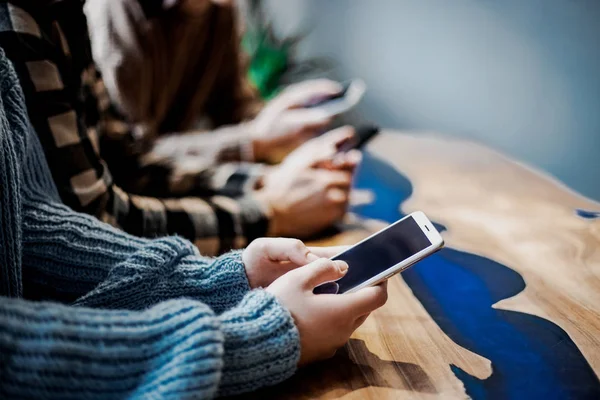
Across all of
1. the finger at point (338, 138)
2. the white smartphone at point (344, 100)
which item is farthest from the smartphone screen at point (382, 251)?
the white smartphone at point (344, 100)

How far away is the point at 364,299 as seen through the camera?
47cm

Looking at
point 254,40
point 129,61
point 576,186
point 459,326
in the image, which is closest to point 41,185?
point 459,326

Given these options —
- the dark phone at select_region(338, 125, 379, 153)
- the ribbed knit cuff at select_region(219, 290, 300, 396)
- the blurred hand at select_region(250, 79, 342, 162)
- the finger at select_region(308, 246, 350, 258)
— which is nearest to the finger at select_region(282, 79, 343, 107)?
the blurred hand at select_region(250, 79, 342, 162)

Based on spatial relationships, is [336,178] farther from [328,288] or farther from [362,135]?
[328,288]

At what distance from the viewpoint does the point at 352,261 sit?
1.72ft

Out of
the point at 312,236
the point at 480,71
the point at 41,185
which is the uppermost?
the point at 480,71

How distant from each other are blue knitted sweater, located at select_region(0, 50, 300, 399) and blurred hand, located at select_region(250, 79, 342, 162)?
0.57m

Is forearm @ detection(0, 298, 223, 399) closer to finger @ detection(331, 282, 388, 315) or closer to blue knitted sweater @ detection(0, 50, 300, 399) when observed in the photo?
blue knitted sweater @ detection(0, 50, 300, 399)

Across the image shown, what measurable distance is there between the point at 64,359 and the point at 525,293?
43 cm

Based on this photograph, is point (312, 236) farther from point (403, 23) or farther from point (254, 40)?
point (254, 40)

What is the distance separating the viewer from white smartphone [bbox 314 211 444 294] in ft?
1.61

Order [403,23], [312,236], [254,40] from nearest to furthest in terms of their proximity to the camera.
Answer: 1. [312,236]
2. [403,23]
3. [254,40]

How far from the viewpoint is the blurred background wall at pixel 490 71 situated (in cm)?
87

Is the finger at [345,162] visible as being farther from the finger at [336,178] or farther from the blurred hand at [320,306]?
the blurred hand at [320,306]
